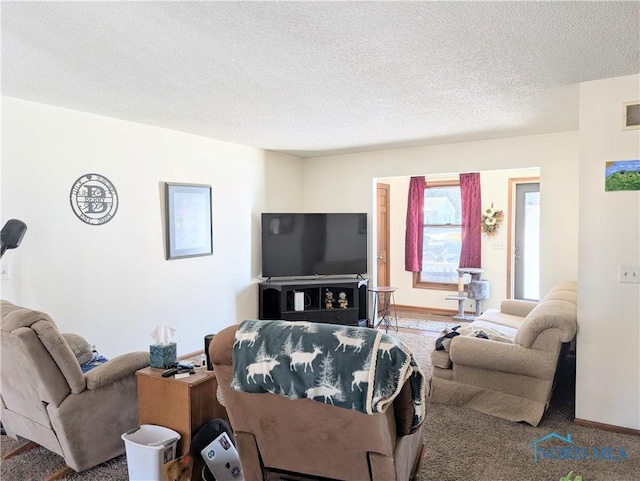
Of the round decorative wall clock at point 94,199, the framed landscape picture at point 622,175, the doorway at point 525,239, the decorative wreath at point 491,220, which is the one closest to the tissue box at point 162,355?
the round decorative wall clock at point 94,199

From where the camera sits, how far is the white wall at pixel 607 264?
2947 millimetres

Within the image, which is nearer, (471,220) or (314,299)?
(314,299)

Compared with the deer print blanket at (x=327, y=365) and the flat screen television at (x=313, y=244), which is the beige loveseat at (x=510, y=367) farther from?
the flat screen television at (x=313, y=244)

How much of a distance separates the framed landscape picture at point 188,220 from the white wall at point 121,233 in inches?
3.2

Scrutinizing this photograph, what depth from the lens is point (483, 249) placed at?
22.2 feet

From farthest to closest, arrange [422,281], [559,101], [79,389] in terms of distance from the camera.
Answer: [422,281] → [559,101] → [79,389]

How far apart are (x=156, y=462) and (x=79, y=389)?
61cm

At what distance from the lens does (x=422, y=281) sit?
737 centimetres

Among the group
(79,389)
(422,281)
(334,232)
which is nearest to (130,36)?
(79,389)

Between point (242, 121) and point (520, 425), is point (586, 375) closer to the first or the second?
point (520, 425)

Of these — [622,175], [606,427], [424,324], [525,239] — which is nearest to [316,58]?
[622,175]

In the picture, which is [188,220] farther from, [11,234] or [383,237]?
[383,237]

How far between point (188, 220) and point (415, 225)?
156 inches

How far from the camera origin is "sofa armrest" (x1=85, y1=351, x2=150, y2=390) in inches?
96.0
